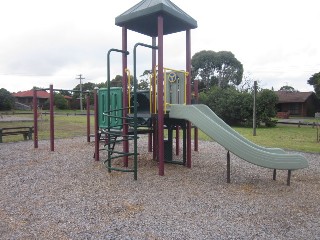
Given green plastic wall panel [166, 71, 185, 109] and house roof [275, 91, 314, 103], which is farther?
house roof [275, 91, 314, 103]

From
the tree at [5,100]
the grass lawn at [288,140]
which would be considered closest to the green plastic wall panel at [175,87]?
the grass lawn at [288,140]

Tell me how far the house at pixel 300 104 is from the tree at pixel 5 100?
41.2 meters

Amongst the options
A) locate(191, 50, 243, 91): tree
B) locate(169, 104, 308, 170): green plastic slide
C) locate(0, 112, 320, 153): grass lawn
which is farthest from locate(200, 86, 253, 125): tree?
locate(191, 50, 243, 91): tree

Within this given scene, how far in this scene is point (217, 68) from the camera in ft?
170

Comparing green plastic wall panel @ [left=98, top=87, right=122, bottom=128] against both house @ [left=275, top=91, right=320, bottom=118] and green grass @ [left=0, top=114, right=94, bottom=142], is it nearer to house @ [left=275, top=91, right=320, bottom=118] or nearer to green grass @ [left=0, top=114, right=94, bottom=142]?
green grass @ [left=0, top=114, right=94, bottom=142]

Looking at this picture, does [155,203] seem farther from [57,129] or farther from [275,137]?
[57,129]

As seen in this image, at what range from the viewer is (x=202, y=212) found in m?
4.11

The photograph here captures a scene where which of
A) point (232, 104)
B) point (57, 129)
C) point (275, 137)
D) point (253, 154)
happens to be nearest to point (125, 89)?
point (253, 154)

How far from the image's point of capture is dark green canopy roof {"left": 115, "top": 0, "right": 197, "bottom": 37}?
6.07m

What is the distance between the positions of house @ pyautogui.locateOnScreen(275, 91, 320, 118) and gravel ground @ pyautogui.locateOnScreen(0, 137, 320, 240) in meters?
39.7

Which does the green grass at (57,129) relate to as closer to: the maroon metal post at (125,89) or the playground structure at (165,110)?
the playground structure at (165,110)

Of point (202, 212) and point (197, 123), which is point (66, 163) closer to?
point (197, 123)

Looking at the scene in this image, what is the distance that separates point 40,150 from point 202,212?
277 inches

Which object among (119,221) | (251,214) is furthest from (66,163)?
(251,214)
